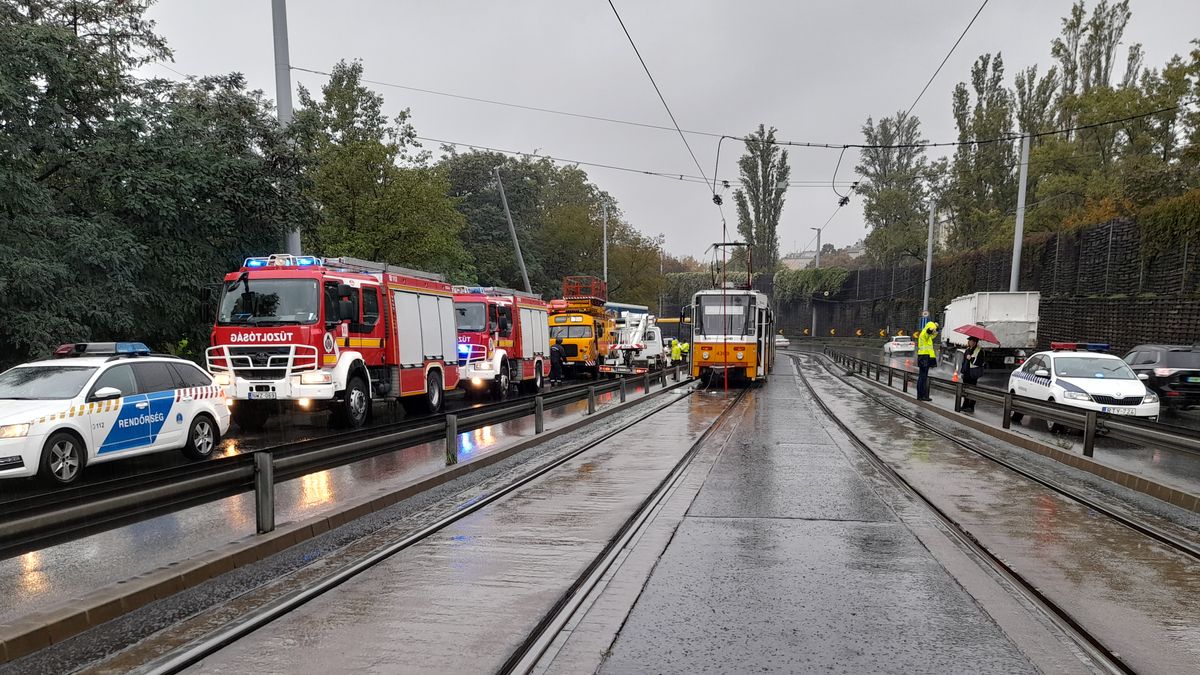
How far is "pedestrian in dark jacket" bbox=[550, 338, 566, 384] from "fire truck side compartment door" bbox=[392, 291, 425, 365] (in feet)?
40.7

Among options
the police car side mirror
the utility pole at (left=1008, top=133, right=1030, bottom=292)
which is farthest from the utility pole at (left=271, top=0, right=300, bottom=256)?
the utility pole at (left=1008, top=133, right=1030, bottom=292)

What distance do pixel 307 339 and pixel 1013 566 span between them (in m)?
11.3

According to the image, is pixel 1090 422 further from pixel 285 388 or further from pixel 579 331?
pixel 579 331

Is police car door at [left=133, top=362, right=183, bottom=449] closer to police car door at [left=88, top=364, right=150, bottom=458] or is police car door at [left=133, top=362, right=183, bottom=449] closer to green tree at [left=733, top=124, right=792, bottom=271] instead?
police car door at [left=88, top=364, right=150, bottom=458]

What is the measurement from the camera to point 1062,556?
20.0 feet

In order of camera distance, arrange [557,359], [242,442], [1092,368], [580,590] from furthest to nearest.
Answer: [557,359]
[1092,368]
[242,442]
[580,590]

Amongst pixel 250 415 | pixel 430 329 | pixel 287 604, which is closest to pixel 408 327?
pixel 430 329

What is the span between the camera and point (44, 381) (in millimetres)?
9117

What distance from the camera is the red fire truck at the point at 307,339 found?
13086mm

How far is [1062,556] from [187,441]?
1046 cm

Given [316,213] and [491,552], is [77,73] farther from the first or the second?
[491,552]

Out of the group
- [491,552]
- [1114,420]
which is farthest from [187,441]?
[1114,420]

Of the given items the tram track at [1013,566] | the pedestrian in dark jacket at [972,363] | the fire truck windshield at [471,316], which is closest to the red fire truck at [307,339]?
the fire truck windshield at [471,316]

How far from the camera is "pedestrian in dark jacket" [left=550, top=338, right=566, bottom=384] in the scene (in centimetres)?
2930
